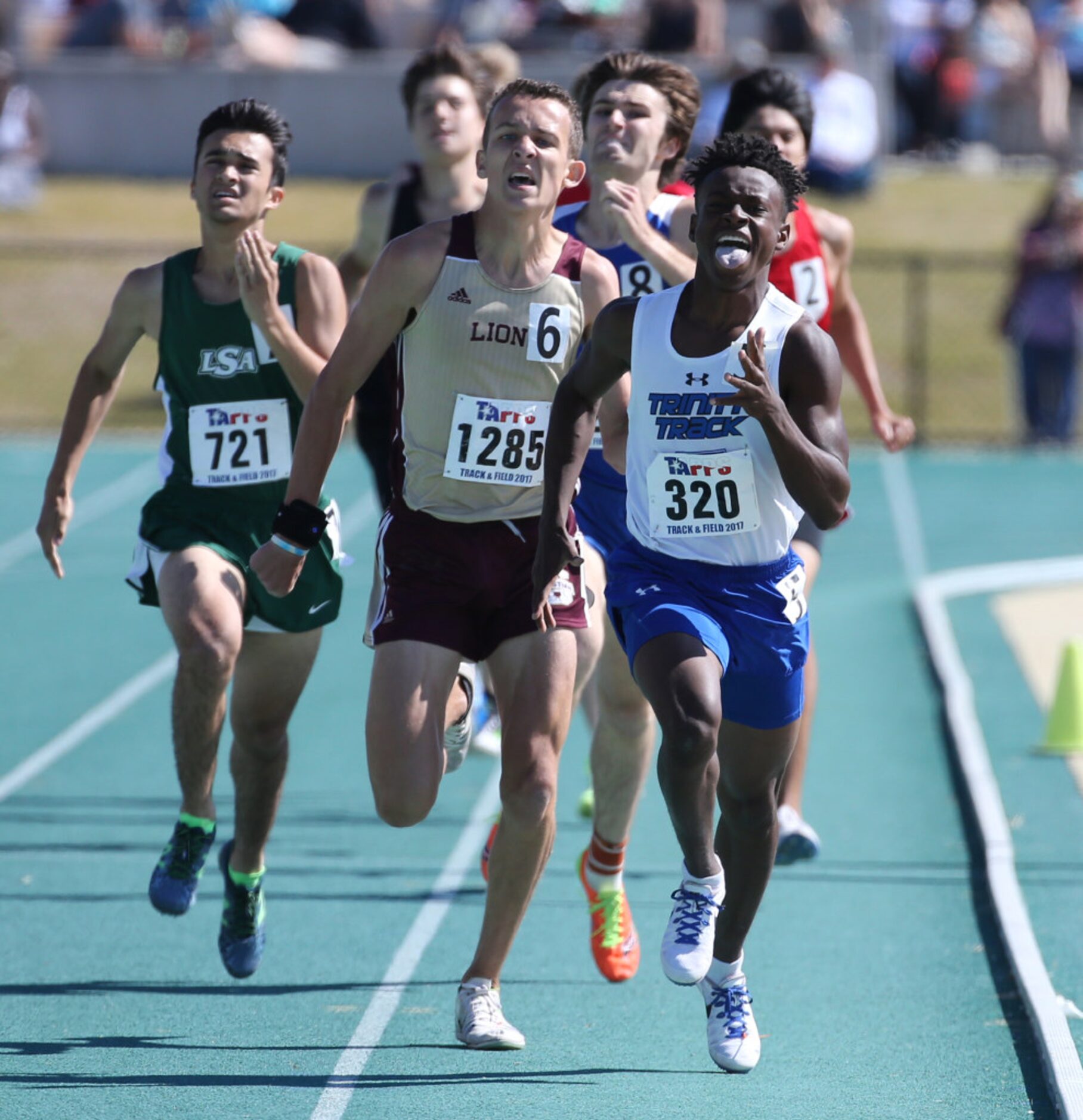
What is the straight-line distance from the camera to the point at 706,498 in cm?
467

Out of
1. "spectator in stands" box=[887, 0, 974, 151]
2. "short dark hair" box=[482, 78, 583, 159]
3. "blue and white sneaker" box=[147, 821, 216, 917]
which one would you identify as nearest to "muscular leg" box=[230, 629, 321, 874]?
"blue and white sneaker" box=[147, 821, 216, 917]

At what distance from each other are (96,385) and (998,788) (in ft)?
13.8

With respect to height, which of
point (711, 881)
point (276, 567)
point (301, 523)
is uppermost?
point (301, 523)

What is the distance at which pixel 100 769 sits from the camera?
8492 millimetres

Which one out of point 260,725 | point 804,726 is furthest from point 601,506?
point 260,725

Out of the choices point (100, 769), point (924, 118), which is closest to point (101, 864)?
point (100, 769)

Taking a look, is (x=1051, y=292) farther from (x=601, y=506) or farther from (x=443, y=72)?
(x=601, y=506)

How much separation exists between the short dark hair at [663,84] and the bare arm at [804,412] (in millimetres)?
1626

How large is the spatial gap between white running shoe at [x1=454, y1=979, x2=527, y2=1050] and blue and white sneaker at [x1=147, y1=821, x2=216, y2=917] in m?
0.95

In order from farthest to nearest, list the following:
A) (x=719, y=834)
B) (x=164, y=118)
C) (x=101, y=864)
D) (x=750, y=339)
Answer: (x=164, y=118) → (x=101, y=864) → (x=719, y=834) → (x=750, y=339)

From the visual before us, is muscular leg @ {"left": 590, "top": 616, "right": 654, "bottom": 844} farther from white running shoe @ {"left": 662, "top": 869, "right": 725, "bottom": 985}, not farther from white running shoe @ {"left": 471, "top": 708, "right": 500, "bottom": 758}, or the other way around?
white running shoe @ {"left": 471, "top": 708, "right": 500, "bottom": 758}

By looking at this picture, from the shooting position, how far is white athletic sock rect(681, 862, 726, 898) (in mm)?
4680

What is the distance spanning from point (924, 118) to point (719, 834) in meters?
22.4

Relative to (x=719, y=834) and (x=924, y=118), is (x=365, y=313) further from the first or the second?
(x=924, y=118)
